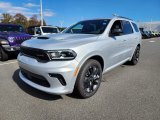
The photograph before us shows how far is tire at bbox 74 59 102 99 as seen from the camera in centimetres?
362

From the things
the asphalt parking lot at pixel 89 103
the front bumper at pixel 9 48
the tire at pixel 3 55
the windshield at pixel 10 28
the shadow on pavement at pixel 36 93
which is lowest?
the asphalt parking lot at pixel 89 103

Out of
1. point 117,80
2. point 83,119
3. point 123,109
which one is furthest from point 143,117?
point 117,80

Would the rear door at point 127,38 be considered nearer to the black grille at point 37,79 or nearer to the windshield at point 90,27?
the windshield at point 90,27

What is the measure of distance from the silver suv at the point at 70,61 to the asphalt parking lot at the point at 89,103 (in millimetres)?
306

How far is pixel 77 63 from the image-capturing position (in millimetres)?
3447

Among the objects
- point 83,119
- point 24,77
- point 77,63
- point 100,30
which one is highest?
point 100,30

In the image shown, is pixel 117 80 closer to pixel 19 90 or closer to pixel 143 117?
pixel 143 117

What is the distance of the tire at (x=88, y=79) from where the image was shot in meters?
3.62

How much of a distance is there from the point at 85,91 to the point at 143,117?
1199mm

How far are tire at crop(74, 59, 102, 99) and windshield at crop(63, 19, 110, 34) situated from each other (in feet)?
3.25

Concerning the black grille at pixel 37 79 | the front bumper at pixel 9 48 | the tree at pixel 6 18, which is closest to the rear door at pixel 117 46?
the black grille at pixel 37 79

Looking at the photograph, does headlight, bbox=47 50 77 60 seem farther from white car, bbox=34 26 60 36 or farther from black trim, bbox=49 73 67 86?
white car, bbox=34 26 60 36

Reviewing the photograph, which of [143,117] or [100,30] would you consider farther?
[100,30]

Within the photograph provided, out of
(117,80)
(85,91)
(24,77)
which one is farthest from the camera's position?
(117,80)
